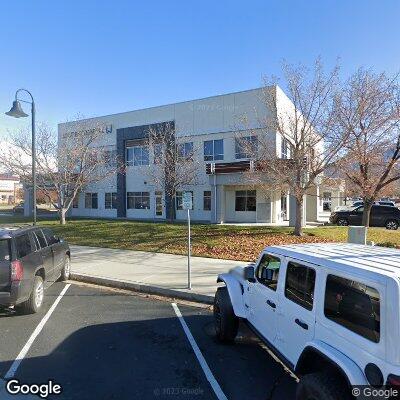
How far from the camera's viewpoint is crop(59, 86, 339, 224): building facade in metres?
26.1

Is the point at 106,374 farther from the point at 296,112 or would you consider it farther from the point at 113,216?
the point at 113,216

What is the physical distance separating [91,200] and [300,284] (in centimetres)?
3583

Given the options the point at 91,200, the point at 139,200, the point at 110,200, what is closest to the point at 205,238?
the point at 139,200

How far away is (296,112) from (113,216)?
23.5m

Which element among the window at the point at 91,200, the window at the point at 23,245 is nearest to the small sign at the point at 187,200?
the window at the point at 23,245

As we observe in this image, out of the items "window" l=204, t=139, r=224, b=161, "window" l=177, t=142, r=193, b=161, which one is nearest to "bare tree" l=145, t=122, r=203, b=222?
"window" l=177, t=142, r=193, b=161

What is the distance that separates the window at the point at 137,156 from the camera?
33.5 m

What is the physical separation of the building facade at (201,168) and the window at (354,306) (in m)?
16.6

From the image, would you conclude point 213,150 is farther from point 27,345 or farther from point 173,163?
point 27,345

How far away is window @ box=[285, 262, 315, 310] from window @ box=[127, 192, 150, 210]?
29.8 meters

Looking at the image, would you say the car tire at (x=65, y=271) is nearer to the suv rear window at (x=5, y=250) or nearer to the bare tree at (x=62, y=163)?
the suv rear window at (x=5, y=250)

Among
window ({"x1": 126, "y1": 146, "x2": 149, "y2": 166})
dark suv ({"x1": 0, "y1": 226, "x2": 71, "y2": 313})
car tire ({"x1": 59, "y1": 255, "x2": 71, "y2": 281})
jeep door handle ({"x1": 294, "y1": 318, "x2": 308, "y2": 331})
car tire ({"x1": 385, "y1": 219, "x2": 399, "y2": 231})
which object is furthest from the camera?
window ({"x1": 126, "y1": 146, "x2": 149, "y2": 166})

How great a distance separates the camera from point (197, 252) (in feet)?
46.0

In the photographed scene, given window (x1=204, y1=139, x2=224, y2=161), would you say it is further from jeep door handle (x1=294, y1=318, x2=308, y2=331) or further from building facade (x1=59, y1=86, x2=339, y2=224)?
jeep door handle (x1=294, y1=318, x2=308, y2=331)
